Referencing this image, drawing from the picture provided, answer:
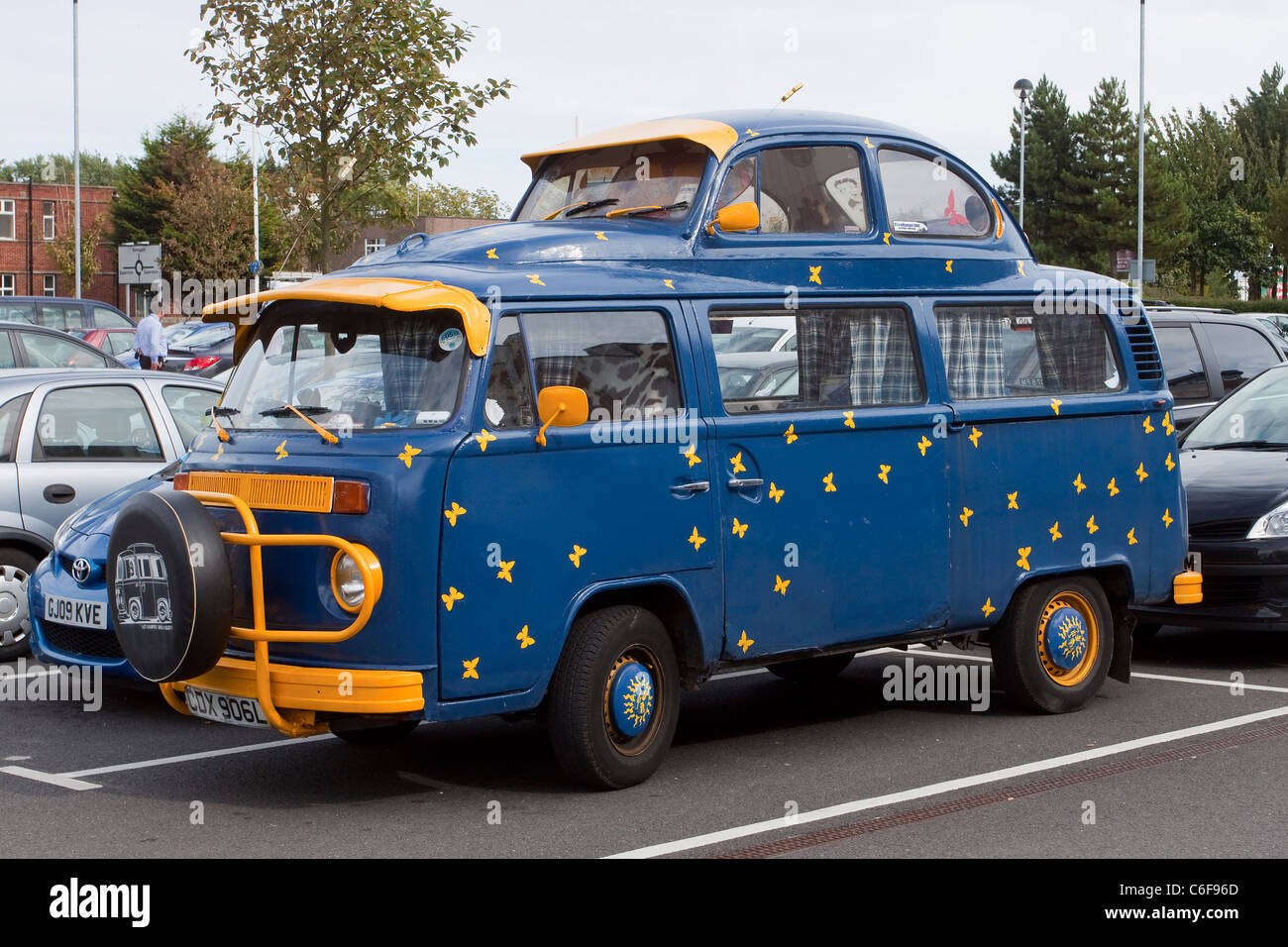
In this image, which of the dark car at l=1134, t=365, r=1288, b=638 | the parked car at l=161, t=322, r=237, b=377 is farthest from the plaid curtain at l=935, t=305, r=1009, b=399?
the parked car at l=161, t=322, r=237, b=377

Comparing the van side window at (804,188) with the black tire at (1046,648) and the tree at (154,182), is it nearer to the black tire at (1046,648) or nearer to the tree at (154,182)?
the black tire at (1046,648)

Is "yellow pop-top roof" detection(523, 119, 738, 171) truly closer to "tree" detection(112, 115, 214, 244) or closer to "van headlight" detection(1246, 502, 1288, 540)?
"van headlight" detection(1246, 502, 1288, 540)

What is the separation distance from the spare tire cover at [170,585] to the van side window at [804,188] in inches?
112

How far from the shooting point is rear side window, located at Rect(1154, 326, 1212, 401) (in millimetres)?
14211

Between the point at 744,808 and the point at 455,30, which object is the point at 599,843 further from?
the point at 455,30

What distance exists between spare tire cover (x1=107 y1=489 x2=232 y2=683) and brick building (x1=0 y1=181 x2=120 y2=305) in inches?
2603

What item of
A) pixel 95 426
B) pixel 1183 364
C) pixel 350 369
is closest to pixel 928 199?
pixel 350 369

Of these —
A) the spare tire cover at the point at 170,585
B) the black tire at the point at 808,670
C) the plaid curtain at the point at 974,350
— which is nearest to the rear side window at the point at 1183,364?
the black tire at the point at 808,670

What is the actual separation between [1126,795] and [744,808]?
5.34 ft

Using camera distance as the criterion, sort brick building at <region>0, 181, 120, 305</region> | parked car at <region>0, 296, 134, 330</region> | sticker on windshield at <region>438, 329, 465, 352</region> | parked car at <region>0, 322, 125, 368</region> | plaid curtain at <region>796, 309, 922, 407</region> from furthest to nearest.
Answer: brick building at <region>0, 181, 120, 305</region> < parked car at <region>0, 296, 134, 330</region> < parked car at <region>0, 322, 125, 368</region> < plaid curtain at <region>796, 309, 922, 407</region> < sticker on windshield at <region>438, 329, 465, 352</region>

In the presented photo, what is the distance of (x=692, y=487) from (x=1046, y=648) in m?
2.60

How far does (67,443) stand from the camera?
10438 mm

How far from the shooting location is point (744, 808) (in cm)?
671

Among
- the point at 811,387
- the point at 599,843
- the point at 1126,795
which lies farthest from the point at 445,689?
the point at 1126,795
